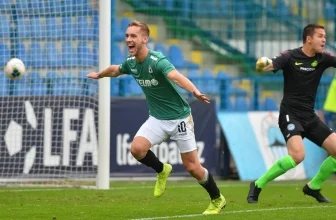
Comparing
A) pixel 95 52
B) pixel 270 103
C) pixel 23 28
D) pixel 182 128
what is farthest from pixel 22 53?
pixel 270 103

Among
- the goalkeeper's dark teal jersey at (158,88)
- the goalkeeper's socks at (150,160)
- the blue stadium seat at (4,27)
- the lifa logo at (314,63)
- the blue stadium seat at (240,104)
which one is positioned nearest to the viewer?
the goalkeeper's dark teal jersey at (158,88)

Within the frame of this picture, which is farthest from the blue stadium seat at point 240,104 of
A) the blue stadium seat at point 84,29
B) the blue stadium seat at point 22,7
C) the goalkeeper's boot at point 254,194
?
the goalkeeper's boot at point 254,194

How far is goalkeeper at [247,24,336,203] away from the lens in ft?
35.3

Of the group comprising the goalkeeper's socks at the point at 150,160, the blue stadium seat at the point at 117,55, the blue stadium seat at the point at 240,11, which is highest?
the blue stadium seat at the point at 240,11

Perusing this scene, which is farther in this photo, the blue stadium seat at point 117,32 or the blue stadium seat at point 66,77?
the blue stadium seat at point 117,32

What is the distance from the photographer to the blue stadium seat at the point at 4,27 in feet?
46.6

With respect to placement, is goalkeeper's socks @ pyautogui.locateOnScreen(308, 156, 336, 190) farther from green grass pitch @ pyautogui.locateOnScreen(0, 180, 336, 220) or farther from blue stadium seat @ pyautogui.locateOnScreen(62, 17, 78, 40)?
blue stadium seat @ pyautogui.locateOnScreen(62, 17, 78, 40)

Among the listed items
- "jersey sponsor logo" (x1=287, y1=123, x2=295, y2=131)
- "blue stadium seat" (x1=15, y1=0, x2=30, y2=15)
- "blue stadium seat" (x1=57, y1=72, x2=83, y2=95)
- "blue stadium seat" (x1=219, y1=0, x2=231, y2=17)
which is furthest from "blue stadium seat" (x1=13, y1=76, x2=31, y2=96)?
"blue stadium seat" (x1=219, y1=0, x2=231, y2=17)

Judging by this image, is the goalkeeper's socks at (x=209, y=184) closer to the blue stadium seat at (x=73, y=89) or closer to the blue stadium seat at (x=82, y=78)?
the blue stadium seat at (x=82, y=78)

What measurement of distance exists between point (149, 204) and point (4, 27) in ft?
16.5

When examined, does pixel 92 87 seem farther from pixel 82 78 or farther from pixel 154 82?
pixel 154 82

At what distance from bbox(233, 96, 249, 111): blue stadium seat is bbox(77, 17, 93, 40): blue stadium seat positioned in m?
5.28

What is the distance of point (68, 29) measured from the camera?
574 inches

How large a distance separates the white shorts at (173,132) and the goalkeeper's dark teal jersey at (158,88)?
0.21 ft
